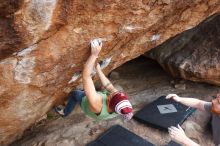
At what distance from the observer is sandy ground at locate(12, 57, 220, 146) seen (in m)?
5.14

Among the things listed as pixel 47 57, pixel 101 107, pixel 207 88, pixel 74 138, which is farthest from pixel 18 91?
pixel 207 88

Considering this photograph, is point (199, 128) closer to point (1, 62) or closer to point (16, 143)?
point (16, 143)

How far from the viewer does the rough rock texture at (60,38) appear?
318cm

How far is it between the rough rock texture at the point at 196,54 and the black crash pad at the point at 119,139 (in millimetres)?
1466

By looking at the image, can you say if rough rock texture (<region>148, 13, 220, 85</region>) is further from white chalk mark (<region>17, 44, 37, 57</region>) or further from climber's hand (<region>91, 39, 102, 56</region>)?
white chalk mark (<region>17, 44, 37, 57</region>)

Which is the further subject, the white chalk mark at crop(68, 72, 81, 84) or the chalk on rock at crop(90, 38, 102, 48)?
the white chalk mark at crop(68, 72, 81, 84)

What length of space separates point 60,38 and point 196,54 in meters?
2.96

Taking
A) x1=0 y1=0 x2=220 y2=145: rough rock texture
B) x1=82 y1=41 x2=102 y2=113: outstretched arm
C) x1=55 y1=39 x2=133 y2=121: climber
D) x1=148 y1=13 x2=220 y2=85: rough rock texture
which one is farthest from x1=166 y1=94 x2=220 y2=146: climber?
x1=148 y1=13 x2=220 y2=85: rough rock texture

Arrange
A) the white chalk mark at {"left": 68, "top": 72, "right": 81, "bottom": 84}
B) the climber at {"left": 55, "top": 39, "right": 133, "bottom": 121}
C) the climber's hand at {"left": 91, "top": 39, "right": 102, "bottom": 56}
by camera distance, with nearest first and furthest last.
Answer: the climber at {"left": 55, "top": 39, "right": 133, "bottom": 121}, the climber's hand at {"left": 91, "top": 39, "right": 102, "bottom": 56}, the white chalk mark at {"left": 68, "top": 72, "right": 81, "bottom": 84}

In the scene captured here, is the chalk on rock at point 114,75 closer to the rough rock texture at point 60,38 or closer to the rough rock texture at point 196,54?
the rough rock texture at point 196,54

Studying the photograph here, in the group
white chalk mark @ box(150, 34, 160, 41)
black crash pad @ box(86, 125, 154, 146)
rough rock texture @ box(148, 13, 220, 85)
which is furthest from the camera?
rough rock texture @ box(148, 13, 220, 85)

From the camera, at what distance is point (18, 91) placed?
3.86 metres

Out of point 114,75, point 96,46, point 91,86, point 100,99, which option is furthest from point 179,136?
point 114,75

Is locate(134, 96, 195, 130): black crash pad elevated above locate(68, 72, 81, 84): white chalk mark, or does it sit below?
below
